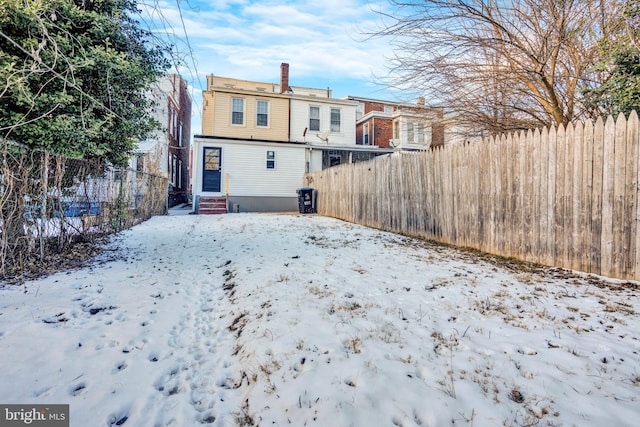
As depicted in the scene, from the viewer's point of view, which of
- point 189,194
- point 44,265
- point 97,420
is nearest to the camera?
point 97,420

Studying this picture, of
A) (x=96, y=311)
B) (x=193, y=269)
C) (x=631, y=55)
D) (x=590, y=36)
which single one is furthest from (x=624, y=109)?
(x=96, y=311)

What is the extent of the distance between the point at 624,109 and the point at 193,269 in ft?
23.7

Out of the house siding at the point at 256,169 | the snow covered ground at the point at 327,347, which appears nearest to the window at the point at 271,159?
the house siding at the point at 256,169

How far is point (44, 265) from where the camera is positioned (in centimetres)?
443

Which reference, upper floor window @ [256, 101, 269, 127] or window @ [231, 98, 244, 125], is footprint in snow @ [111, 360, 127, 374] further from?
upper floor window @ [256, 101, 269, 127]

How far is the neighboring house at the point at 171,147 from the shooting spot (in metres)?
15.3

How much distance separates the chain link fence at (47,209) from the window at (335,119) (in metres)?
14.1

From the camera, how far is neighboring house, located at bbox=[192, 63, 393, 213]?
51.2 feet

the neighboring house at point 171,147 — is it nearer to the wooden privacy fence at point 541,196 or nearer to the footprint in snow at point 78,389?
the wooden privacy fence at point 541,196

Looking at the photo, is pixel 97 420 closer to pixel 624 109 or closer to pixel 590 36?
pixel 624 109

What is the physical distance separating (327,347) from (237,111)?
16.8m

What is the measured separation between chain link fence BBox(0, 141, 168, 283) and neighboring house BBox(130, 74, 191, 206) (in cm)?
747

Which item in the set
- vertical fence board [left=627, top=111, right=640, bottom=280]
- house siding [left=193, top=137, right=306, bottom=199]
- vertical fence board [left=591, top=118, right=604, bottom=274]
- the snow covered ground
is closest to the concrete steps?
house siding [left=193, top=137, right=306, bottom=199]

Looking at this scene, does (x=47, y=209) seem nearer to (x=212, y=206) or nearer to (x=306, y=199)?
(x=212, y=206)
